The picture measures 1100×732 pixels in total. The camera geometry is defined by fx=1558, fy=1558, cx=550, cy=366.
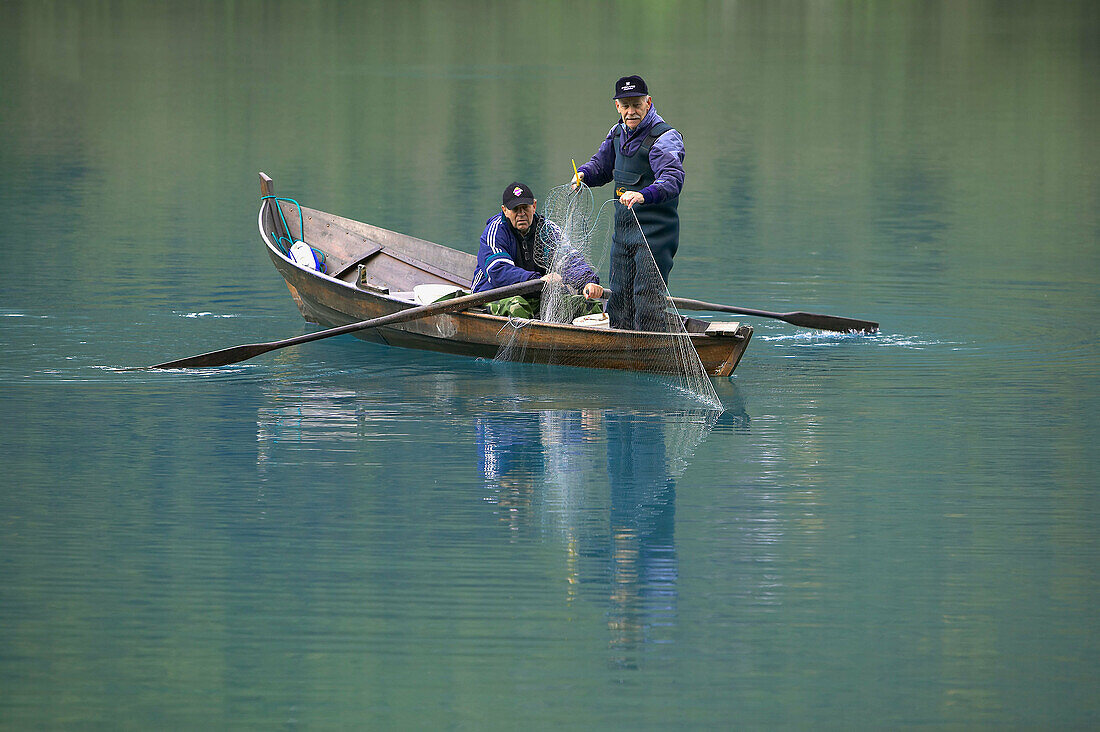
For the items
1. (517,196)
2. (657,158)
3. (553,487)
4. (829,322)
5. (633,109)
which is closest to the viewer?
(553,487)

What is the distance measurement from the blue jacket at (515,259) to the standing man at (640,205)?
27 cm

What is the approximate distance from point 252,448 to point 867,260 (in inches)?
351

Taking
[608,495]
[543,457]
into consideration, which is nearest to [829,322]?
[543,457]

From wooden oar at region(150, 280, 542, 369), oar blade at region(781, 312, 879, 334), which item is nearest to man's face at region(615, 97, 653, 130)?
wooden oar at region(150, 280, 542, 369)

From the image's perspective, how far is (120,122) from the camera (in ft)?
93.9

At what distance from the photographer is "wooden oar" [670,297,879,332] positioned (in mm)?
11516

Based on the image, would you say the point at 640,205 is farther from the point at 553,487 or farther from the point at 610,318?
the point at 553,487

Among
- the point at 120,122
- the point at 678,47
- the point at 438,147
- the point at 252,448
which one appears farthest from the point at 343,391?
the point at 678,47

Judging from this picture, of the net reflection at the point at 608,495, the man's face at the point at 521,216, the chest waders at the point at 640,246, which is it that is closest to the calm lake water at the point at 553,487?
the net reflection at the point at 608,495

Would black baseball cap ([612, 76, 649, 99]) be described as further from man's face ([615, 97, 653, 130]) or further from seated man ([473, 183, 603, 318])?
seated man ([473, 183, 603, 318])

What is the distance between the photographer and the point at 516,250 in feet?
38.1

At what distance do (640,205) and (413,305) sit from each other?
1.87m

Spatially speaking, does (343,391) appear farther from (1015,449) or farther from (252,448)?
(1015,449)

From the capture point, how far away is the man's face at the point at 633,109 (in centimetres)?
1066
